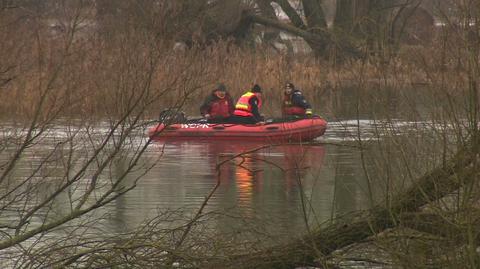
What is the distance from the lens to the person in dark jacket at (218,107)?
2581 centimetres

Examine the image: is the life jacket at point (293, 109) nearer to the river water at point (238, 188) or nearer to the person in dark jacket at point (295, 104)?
the person in dark jacket at point (295, 104)

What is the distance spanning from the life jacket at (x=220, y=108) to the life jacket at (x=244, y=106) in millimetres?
228

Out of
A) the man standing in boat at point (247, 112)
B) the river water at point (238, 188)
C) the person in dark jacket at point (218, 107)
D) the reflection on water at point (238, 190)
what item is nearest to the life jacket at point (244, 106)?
the man standing in boat at point (247, 112)

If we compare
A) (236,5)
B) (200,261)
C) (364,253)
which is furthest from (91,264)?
(236,5)

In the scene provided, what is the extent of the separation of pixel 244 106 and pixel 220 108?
1.82 ft

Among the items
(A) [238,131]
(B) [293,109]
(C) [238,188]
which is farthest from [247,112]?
(C) [238,188]

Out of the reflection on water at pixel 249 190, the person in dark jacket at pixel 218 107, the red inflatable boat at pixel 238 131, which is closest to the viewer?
the reflection on water at pixel 249 190

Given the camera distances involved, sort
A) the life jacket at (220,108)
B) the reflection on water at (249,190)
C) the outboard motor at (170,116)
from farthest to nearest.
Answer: the life jacket at (220,108) < the reflection on water at (249,190) < the outboard motor at (170,116)

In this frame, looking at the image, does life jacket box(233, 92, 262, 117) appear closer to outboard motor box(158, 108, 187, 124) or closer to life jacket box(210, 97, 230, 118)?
life jacket box(210, 97, 230, 118)

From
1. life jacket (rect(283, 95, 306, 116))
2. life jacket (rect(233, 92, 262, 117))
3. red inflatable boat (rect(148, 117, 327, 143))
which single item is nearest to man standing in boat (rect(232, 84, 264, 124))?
life jacket (rect(233, 92, 262, 117))

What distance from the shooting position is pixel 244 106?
25938mm

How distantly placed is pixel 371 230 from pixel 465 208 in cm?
82

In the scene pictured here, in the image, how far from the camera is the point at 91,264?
8.29 metres

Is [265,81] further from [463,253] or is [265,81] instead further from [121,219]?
[463,253]
